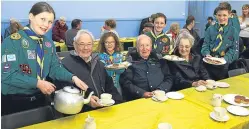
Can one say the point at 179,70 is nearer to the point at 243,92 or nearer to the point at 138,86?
the point at 138,86

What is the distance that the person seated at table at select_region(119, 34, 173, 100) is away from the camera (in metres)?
2.32

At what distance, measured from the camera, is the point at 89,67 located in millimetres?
2012

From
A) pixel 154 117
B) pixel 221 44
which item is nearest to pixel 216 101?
pixel 154 117

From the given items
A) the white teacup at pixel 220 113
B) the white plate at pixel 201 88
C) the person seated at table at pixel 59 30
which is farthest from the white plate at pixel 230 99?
the person seated at table at pixel 59 30

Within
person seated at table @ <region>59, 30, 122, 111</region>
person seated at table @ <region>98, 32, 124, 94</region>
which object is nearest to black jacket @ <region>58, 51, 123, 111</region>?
person seated at table @ <region>59, 30, 122, 111</region>

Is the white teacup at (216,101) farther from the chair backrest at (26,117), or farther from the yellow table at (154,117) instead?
the chair backrest at (26,117)

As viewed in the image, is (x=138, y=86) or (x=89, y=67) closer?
(x=89, y=67)

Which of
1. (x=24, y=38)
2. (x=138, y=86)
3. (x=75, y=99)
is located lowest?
(x=138, y=86)

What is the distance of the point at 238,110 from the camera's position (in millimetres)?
1640

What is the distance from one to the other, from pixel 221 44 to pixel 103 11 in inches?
162

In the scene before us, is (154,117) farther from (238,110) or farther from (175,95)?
(238,110)

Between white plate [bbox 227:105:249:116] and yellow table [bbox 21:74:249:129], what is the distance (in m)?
Result: 0.04

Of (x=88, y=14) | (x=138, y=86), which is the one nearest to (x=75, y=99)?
(x=138, y=86)

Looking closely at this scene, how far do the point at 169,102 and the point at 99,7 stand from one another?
5184 millimetres
